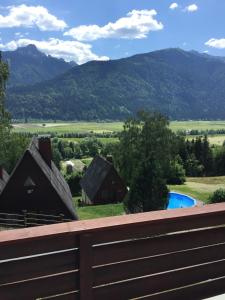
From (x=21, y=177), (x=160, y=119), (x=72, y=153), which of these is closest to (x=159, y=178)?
(x=21, y=177)

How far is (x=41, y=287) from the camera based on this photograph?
3.82 meters

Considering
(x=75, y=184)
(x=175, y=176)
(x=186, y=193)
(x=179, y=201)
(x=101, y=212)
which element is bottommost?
(x=75, y=184)

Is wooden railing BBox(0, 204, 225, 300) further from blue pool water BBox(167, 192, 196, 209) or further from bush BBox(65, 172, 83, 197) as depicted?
bush BBox(65, 172, 83, 197)

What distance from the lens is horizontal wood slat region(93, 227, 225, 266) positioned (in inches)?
162

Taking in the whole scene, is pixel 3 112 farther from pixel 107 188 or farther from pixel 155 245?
pixel 155 245

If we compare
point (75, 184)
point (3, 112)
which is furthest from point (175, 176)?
→ point (3, 112)

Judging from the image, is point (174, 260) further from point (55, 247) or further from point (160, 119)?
point (160, 119)

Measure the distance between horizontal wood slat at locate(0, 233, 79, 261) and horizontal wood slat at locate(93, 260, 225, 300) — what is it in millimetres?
535

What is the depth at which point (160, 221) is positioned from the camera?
431 cm

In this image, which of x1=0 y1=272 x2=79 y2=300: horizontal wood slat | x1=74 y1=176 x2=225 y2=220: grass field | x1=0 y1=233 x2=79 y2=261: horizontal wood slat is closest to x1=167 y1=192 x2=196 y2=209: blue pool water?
x1=74 y1=176 x2=225 y2=220: grass field

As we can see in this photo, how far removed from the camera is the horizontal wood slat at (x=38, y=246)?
142 inches

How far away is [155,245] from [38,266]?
1.18 meters

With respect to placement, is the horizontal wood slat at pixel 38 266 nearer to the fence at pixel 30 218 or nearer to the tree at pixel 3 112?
the fence at pixel 30 218

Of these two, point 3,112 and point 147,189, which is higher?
point 3,112
